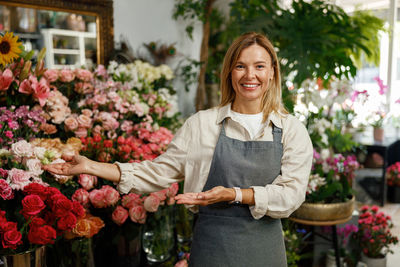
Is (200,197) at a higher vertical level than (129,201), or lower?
higher

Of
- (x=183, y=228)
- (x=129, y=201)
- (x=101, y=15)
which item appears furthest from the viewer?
(x=101, y=15)

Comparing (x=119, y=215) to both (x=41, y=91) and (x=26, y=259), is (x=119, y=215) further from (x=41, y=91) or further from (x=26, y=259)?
(x=41, y=91)

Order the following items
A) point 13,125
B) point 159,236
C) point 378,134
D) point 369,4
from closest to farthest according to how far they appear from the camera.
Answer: point 13,125, point 159,236, point 378,134, point 369,4

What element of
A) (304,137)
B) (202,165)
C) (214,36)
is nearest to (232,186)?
(202,165)

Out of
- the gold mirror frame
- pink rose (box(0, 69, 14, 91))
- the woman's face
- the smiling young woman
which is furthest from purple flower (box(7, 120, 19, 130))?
the gold mirror frame

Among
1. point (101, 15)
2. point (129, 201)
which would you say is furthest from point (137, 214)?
point (101, 15)

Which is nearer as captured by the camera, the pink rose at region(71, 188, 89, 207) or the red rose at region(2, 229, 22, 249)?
the red rose at region(2, 229, 22, 249)

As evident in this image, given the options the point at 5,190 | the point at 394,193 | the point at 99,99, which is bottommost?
the point at 394,193

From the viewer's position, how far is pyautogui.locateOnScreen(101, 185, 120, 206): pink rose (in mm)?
1472

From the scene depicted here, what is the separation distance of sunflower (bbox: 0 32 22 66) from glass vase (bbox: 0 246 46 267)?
29.7 inches

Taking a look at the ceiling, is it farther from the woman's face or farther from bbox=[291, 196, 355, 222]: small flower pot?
the woman's face

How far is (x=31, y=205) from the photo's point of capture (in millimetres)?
1065

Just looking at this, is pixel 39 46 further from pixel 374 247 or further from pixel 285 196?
pixel 374 247

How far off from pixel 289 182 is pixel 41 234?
2.38ft
